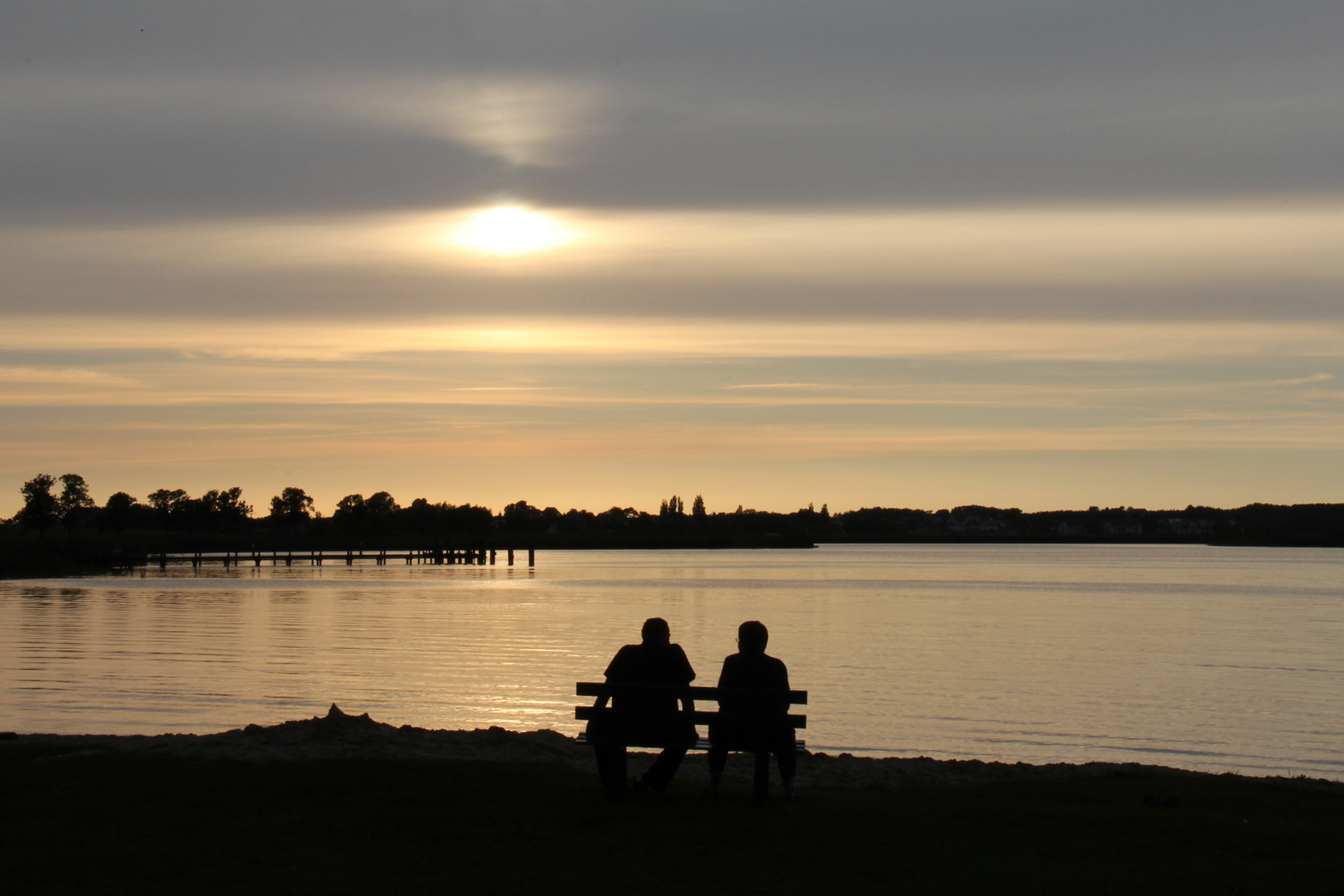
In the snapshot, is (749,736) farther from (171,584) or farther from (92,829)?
(171,584)

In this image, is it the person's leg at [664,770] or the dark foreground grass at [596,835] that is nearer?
the dark foreground grass at [596,835]

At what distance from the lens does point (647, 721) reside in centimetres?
987

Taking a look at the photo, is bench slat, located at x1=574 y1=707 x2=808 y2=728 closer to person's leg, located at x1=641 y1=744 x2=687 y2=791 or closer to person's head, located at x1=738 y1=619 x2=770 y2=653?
person's leg, located at x1=641 y1=744 x2=687 y2=791

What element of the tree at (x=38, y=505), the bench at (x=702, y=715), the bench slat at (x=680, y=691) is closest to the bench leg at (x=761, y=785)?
A: the bench at (x=702, y=715)

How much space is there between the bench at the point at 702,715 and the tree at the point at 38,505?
164 m

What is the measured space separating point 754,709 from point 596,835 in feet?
6.19

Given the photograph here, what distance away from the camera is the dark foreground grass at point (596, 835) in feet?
24.4

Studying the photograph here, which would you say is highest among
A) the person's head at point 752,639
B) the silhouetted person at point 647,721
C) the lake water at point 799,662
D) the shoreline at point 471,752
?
the person's head at point 752,639

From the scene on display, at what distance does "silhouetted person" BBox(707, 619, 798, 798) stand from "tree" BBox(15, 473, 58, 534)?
539ft

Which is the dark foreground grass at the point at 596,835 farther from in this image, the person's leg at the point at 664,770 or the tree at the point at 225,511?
the tree at the point at 225,511

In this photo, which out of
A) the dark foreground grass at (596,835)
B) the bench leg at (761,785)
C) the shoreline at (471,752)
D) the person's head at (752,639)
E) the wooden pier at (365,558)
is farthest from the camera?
the wooden pier at (365,558)

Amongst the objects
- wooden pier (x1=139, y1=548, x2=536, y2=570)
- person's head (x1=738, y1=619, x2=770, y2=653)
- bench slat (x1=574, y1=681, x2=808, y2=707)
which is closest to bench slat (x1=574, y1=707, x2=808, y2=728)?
bench slat (x1=574, y1=681, x2=808, y2=707)

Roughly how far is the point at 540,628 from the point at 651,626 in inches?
1288

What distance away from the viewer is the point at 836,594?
6662 centimetres
